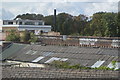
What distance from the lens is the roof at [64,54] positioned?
72.3ft

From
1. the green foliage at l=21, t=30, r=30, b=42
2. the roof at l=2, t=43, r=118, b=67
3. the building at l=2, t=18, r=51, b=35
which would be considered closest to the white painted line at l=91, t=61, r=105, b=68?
the roof at l=2, t=43, r=118, b=67

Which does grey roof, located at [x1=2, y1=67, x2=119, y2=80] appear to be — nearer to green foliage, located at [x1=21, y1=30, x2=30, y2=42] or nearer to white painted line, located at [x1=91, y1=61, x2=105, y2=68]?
white painted line, located at [x1=91, y1=61, x2=105, y2=68]

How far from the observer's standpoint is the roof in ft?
72.3

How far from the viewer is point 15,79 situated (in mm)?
8891

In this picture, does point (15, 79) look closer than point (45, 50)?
Yes

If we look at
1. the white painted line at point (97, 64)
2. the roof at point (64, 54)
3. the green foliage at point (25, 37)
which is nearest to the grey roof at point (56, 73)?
the white painted line at point (97, 64)

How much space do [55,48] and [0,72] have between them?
57.2ft

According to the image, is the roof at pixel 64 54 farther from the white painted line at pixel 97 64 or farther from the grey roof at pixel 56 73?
the grey roof at pixel 56 73

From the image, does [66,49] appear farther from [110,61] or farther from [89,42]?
[89,42]

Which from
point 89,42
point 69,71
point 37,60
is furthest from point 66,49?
point 69,71

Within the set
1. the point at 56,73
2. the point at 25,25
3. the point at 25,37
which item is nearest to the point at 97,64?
the point at 56,73

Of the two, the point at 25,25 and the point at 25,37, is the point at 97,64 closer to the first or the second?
the point at 25,37

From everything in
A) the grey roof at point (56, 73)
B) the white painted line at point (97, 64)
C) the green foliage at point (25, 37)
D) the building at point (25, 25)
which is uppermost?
the building at point (25, 25)

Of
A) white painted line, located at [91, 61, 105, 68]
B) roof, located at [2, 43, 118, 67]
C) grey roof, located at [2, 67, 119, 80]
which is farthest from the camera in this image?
roof, located at [2, 43, 118, 67]
